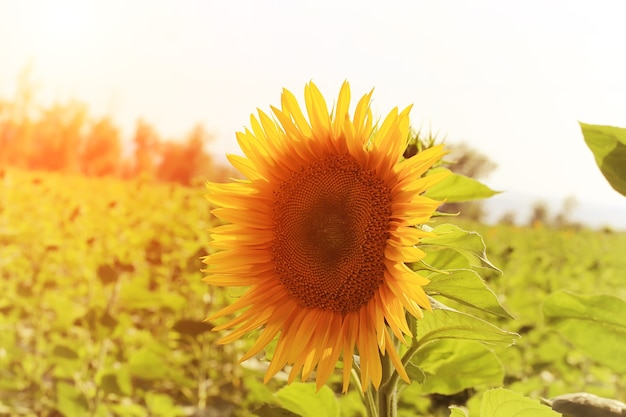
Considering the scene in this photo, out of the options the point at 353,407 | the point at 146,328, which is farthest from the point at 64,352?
the point at 353,407

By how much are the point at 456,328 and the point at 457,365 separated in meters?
0.19

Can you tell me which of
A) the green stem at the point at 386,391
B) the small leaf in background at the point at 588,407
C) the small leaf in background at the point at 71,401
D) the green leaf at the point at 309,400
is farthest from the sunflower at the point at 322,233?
the small leaf in background at the point at 71,401

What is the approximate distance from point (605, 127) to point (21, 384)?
82.6 inches

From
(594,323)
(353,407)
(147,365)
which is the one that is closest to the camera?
Answer: (594,323)

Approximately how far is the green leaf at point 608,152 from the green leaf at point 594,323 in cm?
15

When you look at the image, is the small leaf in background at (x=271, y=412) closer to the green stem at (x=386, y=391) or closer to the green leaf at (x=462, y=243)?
the green stem at (x=386, y=391)

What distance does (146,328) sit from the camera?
275 cm

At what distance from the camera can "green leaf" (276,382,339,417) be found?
30.1 inches

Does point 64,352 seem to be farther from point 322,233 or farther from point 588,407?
point 588,407

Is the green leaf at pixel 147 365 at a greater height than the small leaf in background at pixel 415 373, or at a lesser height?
lesser

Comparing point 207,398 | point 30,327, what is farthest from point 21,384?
point 30,327

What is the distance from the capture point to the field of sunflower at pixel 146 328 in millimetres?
1362

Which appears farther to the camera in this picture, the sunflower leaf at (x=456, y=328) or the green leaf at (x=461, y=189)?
the green leaf at (x=461, y=189)

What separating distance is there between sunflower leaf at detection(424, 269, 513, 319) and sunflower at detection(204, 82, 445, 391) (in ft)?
0.16
